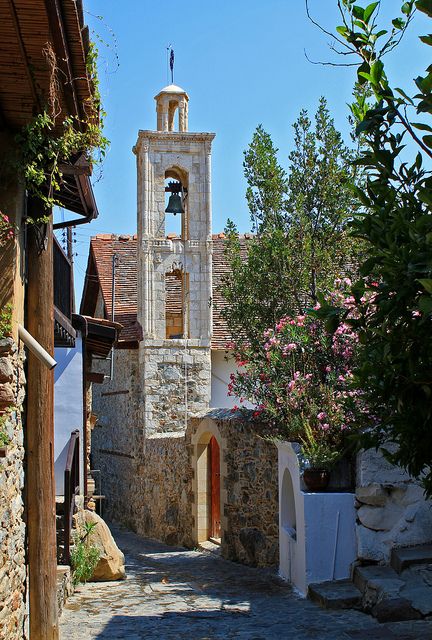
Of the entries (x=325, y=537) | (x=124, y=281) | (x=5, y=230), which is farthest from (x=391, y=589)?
(x=124, y=281)

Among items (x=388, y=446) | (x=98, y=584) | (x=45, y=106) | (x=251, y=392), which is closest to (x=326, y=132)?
(x=251, y=392)

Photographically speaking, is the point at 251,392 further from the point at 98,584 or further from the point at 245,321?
the point at 98,584

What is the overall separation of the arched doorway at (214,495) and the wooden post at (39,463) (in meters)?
9.79

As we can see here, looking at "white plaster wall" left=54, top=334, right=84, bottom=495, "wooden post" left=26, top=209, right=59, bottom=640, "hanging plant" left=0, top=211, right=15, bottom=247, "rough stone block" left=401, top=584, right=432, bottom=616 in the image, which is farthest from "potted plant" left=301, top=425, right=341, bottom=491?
"hanging plant" left=0, top=211, right=15, bottom=247

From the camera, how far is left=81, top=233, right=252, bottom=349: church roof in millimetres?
21141

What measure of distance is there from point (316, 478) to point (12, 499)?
16.2 feet

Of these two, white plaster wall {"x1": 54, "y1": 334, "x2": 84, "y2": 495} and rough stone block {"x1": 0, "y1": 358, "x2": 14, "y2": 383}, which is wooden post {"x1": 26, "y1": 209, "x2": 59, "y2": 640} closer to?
rough stone block {"x1": 0, "y1": 358, "x2": 14, "y2": 383}

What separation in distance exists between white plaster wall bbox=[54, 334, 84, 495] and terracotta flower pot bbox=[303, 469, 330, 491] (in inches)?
115

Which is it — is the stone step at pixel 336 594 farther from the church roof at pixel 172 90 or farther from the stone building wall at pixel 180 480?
the church roof at pixel 172 90

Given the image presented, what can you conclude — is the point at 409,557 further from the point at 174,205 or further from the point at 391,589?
the point at 174,205

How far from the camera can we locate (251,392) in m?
12.7

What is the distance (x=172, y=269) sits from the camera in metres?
20.6

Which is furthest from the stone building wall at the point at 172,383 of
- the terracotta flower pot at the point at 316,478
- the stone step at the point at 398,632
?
the stone step at the point at 398,632

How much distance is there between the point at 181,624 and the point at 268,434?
168 inches
